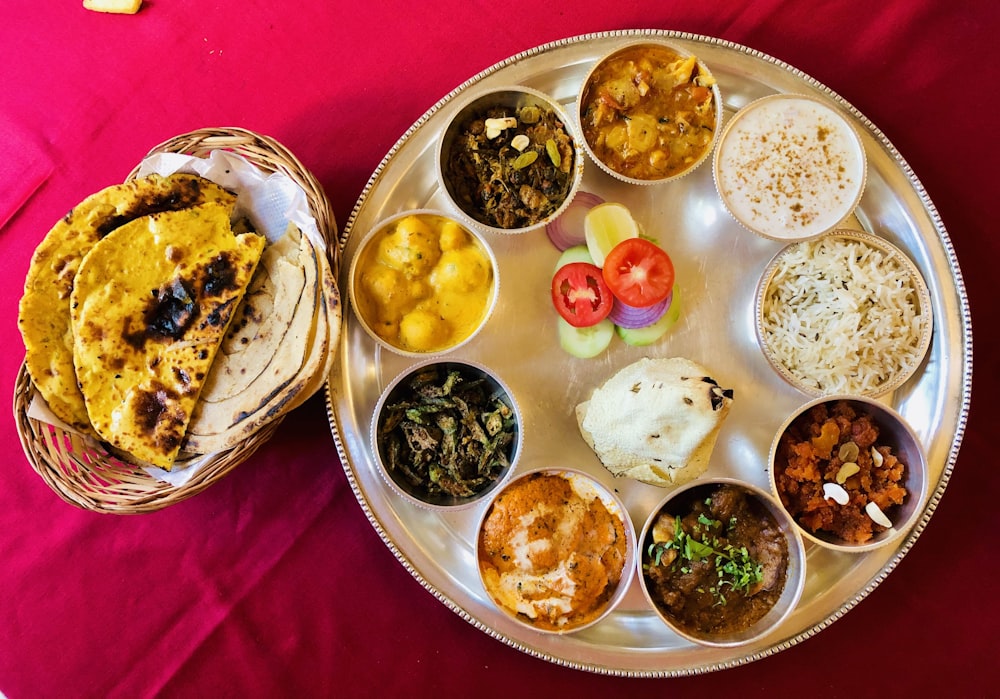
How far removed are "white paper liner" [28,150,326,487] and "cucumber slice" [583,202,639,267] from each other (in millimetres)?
1000

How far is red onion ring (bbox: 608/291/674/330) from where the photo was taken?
2680 mm

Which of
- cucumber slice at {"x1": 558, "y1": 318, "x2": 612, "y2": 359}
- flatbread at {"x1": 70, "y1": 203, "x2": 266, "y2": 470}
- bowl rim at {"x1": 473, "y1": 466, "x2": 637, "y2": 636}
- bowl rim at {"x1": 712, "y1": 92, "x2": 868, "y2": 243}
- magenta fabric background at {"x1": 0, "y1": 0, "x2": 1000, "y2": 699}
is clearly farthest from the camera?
A: magenta fabric background at {"x1": 0, "y1": 0, "x2": 1000, "y2": 699}

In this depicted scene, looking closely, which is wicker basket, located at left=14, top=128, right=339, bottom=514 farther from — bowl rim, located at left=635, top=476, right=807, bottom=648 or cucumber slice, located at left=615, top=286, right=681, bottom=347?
bowl rim, located at left=635, top=476, right=807, bottom=648

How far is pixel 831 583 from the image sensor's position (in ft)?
8.87

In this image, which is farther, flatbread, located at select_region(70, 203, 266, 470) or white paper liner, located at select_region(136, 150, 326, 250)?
white paper liner, located at select_region(136, 150, 326, 250)

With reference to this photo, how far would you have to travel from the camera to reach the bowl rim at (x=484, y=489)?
8.22ft

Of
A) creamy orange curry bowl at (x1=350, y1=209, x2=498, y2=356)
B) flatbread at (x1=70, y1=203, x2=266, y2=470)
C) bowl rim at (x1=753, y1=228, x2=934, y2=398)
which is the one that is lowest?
bowl rim at (x1=753, y1=228, x2=934, y2=398)

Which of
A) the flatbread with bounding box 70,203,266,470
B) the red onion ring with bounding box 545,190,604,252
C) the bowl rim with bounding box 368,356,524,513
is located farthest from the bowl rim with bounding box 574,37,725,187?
the flatbread with bounding box 70,203,266,470

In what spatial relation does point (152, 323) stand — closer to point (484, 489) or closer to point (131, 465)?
point (131, 465)

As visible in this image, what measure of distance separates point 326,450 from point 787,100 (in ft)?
7.43

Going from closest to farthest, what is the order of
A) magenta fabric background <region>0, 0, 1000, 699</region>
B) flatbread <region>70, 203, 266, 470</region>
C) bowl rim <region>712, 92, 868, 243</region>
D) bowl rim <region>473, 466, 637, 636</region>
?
flatbread <region>70, 203, 266, 470</region>
bowl rim <region>473, 466, 637, 636</region>
bowl rim <region>712, 92, 868, 243</region>
magenta fabric background <region>0, 0, 1000, 699</region>

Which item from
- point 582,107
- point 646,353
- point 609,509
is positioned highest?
point 582,107

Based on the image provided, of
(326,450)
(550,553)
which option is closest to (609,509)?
(550,553)

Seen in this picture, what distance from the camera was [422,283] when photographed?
8.40 ft
